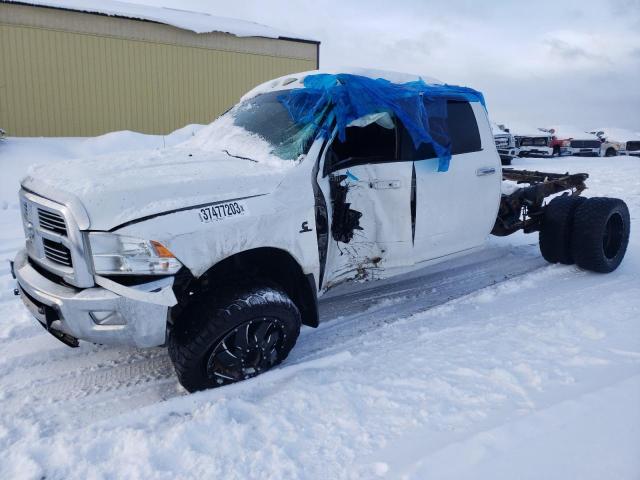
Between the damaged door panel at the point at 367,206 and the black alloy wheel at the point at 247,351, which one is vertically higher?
the damaged door panel at the point at 367,206

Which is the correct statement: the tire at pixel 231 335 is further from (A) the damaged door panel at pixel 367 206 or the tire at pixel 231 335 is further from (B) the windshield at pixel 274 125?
(B) the windshield at pixel 274 125

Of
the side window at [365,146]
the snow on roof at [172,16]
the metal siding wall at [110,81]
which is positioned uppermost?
the snow on roof at [172,16]

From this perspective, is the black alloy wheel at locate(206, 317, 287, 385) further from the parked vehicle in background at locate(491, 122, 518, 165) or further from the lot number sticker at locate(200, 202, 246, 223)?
the parked vehicle in background at locate(491, 122, 518, 165)

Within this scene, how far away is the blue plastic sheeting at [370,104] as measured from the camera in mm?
3779

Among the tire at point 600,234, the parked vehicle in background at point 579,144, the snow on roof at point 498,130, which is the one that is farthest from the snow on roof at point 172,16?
the tire at point 600,234

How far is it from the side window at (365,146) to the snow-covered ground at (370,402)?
1.36 m

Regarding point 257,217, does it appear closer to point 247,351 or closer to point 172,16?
point 247,351

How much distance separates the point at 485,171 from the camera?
4.71 metres

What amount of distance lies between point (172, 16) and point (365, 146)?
15.4 meters

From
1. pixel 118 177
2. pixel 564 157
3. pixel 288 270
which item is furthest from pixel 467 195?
pixel 564 157

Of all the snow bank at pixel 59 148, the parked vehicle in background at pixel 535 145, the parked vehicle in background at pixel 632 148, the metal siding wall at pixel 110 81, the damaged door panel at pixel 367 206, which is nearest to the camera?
the damaged door panel at pixel 367 206

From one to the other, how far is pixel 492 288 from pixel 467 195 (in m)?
1.05

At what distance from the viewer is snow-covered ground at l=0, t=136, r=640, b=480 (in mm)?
2438

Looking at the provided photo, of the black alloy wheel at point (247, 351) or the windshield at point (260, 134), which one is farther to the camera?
the windshield at point (260, 134)
